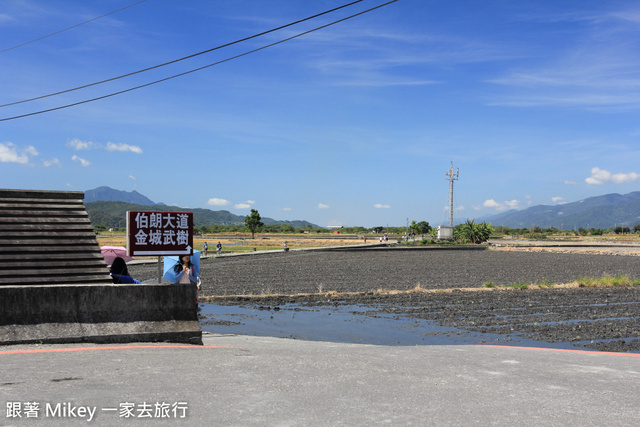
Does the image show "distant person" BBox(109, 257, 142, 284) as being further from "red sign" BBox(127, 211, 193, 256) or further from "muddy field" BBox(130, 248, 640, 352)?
"muddy field" BBox(130, 248, 640, 352)

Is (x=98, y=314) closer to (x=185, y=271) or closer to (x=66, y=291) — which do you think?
(x=66, y=291)

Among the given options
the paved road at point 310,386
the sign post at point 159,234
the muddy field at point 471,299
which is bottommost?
the muddy field at point 471,299

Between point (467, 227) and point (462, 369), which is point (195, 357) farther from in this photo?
point (467, 227)

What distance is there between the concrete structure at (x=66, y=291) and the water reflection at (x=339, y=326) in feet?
11.1

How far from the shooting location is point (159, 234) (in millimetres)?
10141

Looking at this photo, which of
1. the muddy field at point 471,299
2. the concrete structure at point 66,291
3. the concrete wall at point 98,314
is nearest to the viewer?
the concrete wall at point 98,314

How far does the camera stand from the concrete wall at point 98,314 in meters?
8.67

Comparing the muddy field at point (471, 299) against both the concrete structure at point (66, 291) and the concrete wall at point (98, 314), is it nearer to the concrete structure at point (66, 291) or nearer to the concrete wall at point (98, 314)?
the concrete wall at point (98, 314)

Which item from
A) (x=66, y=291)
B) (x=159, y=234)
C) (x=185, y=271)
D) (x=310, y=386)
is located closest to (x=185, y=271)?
(x=185, y=271)

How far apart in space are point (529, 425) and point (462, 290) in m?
16.8

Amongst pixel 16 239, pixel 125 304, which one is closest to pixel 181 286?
pixel 125 304

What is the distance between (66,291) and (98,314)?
64 cm

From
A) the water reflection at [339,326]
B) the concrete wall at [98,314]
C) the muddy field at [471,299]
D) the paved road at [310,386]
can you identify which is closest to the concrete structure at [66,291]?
the concrete wall at [98,314]

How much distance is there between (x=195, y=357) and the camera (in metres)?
8.21
